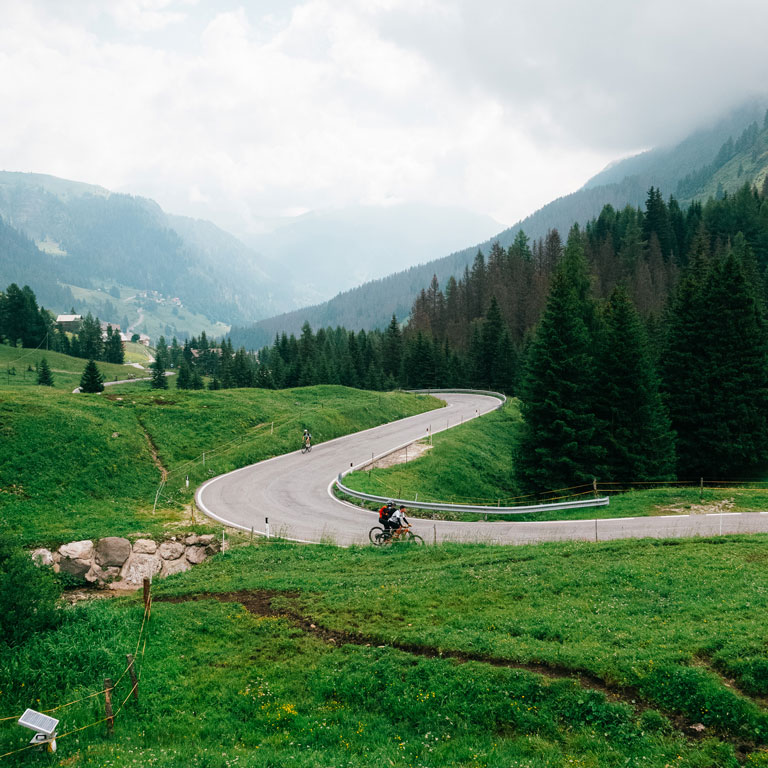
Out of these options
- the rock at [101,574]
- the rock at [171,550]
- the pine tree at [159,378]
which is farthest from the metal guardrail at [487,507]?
the pine tree at [159,378]

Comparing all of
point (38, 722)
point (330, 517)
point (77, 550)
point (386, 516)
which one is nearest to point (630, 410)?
A: point (386, 516)

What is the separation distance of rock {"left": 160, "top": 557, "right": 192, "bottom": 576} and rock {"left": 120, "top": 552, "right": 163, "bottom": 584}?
22 centimetres

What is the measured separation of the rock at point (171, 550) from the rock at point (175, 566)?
188 millimetres

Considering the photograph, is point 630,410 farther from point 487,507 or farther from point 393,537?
point 393,537

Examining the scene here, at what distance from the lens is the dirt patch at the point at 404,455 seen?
38.6 meters

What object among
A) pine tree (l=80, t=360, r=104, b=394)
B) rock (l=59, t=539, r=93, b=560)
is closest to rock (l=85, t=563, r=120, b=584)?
rock (l=59, t=539, r=93, b=560)

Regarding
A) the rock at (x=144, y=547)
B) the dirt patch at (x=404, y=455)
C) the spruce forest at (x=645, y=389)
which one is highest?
the spruce forest at (x=645, y=389)

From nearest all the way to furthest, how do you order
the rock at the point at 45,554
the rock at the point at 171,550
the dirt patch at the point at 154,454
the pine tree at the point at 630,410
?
1. the rock at the point at 45,554
2. the rock at the point at 171,550
3. the dirt patch at the point at 154,454
4. the pine tree at the point at 630,410

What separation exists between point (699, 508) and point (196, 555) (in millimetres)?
24129

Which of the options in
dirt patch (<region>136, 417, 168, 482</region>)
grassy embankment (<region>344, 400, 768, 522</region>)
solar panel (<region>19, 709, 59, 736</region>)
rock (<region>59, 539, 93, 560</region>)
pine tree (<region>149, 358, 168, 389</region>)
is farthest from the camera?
pine tree (<region>149, 358, 168, 389</region>)

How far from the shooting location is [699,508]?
79.7ft

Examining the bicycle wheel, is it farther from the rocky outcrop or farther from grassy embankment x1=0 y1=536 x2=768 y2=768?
the rocky outcrop

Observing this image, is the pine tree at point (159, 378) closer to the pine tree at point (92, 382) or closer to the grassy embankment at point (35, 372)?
the grassy embankment at point (35, 372)

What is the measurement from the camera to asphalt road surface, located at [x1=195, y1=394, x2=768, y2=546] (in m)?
22.0
